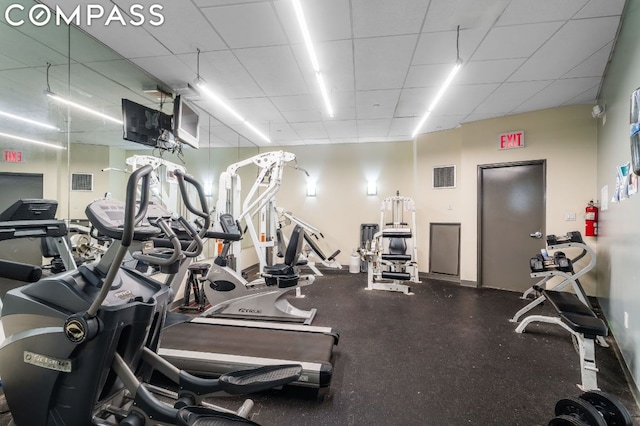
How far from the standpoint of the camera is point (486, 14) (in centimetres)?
243

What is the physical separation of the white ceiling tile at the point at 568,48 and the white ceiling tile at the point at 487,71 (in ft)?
0.38

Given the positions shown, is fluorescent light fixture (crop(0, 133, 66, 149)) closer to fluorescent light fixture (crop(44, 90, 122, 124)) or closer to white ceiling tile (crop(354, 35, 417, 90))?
fluorescent light fixture (crop(44, 90, 122, 124))

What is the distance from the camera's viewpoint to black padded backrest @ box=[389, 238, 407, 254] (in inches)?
204

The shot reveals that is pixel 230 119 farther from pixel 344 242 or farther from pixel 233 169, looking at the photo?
pixel 344 242

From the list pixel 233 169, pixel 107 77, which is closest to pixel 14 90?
pixel 107 77

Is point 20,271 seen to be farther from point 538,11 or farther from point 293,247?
point 538,11

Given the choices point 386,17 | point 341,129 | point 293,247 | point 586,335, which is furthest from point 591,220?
point 341,129

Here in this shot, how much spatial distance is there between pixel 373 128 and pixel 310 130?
1270 mm

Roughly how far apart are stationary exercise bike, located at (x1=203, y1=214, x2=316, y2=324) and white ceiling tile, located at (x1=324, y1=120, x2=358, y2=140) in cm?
271

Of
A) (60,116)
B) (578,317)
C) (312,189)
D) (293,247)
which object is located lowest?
(578,317)

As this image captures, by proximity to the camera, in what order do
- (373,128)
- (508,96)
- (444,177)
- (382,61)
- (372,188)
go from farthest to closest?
1. (372,188)
2. (444,177)
3. (373,128)
4. (508,96)
5. (382,61)

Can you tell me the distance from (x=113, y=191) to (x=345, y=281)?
3994 mm

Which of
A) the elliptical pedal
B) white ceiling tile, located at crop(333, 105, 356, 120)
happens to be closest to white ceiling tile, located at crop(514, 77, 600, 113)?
white ceiling tile, located at crop(333, 105, 356, 120)

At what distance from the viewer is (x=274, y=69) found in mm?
3361
